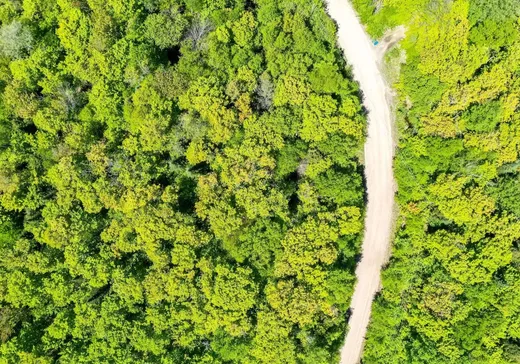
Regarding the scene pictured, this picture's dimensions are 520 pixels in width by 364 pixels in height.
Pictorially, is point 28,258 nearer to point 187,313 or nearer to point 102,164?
point 102,164

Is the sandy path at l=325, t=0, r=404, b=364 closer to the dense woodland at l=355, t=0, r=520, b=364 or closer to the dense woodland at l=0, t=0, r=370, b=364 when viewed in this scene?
the dense woodland at l=355, t=0, r=520, b=364

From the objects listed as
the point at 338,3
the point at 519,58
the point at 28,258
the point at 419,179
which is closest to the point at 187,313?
the point at 28,258

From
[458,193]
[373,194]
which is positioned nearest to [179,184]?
[373,194]

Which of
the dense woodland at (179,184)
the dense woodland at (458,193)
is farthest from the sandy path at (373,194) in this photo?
the dense woodland at (179,184)

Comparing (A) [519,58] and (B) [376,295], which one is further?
(B) [376,295]

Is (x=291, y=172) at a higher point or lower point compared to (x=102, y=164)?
higher

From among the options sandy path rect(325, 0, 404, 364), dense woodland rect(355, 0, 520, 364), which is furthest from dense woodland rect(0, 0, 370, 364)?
sandy path rect(325, 0, 404, 364)

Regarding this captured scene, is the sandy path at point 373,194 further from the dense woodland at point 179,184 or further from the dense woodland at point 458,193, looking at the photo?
the dense woodland at point 179,184
